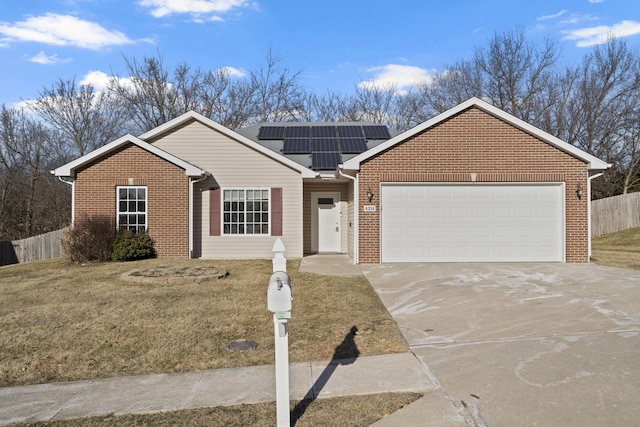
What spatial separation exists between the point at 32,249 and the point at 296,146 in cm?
1342

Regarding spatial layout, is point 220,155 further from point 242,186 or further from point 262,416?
point 262,416

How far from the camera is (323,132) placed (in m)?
18.4

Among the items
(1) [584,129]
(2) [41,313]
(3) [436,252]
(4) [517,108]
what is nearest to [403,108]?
(4) [517,108]

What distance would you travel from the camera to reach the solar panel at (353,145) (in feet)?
54.1

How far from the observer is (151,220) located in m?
14.3

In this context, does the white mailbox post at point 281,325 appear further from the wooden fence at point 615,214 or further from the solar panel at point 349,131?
the wooden fence at point 615,214

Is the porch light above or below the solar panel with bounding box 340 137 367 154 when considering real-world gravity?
below

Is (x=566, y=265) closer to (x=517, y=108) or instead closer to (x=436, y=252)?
(x=436, y=252)

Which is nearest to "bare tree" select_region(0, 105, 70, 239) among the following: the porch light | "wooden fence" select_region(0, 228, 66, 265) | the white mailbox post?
"wooden fence" select_region(0, 228, 66, 265)

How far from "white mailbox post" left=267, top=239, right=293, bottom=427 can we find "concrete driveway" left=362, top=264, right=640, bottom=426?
1.18 meters

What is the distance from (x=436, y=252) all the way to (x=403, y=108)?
1001 inches

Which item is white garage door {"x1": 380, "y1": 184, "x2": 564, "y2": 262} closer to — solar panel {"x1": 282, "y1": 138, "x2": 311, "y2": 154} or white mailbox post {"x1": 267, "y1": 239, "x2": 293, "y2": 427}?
solar panel {"x1": 282, "y1": 138, "x2": 311, "y2": 154}

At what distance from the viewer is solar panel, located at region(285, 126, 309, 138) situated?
18.1 meters

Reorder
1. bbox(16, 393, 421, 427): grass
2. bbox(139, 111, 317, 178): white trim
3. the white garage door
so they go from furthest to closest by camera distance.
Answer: bbox(139, 111, 317, 178): white trim
the white garage door
bbox(16, 393, 421, 427): grass
